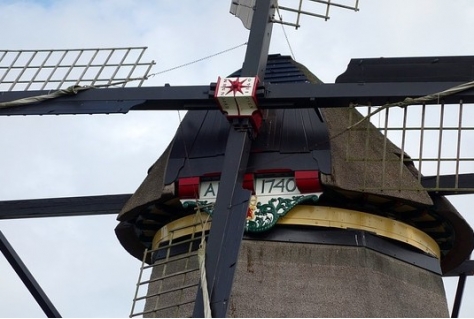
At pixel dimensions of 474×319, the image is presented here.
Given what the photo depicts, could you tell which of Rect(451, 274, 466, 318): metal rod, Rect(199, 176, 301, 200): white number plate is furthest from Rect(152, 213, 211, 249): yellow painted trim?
Rect(451, 274, 466, 318): metal rod

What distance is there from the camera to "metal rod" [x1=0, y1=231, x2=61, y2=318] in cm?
1217

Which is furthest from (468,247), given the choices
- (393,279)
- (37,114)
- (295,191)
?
(37,114)

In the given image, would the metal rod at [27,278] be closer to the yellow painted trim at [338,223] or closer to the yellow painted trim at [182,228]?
the yellow painted trim at [182,228]

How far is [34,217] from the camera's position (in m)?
12.9

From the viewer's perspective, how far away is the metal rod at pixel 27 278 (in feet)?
39.9

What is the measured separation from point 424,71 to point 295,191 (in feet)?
4.94

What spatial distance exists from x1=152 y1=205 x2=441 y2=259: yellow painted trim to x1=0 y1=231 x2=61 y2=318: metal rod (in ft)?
5.51

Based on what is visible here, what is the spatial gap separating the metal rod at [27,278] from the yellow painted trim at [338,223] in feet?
5.51

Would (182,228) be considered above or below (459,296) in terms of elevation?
below

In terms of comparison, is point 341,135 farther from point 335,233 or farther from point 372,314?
point 372,314

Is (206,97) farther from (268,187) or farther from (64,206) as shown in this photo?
(64,206)

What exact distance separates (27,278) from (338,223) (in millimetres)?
3431

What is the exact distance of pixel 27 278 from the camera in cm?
1231

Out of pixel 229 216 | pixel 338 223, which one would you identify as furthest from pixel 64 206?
pixel 338 223
